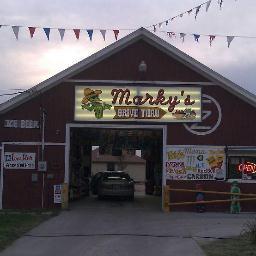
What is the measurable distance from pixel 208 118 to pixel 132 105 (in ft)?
9.99

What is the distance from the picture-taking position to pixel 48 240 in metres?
15.0

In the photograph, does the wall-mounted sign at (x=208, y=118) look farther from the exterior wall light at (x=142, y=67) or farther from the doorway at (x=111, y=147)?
the exterior wall light at (x=142, y=67)

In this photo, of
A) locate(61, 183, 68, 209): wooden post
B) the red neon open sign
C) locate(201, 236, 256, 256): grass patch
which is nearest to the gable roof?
the red neon open sign

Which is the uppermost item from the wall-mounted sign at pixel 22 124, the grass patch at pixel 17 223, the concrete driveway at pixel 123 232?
the wall-mounted sign at pixel 22 124

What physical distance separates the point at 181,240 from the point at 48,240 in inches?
125

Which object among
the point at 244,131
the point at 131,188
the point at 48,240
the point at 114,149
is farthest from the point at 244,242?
the point at 114,149

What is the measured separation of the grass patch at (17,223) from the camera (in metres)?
14.9

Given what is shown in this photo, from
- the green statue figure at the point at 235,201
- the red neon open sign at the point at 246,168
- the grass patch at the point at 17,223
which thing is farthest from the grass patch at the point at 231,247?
the red neon open sign at the point at 246,168

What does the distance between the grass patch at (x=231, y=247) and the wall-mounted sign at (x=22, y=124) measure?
38.3ft

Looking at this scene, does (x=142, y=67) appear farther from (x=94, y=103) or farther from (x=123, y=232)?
(x=123, y=232)

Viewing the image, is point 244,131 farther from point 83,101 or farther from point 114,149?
point 114,149

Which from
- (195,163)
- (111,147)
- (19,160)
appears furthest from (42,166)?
(111,147)

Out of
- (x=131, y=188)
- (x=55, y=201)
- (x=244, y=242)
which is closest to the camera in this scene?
(x=244, y=242)

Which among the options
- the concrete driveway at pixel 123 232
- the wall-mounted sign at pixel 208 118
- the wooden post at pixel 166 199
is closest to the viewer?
the concrete driveway at pixel 123 232
